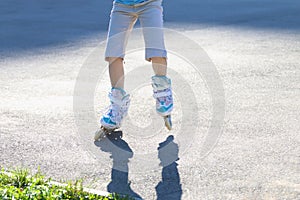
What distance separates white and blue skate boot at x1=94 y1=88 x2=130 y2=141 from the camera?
5012mm

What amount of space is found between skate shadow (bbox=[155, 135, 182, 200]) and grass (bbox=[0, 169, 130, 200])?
0.98ft

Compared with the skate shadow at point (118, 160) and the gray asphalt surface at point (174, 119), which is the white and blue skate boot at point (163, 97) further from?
the skate shadow at point (118, 160)

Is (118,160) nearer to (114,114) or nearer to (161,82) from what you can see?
(114,114)

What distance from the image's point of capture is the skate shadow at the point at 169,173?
405cm

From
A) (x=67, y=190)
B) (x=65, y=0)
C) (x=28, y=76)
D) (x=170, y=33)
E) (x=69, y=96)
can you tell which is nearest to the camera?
(x=67, y=190)

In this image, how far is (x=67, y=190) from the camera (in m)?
3.98

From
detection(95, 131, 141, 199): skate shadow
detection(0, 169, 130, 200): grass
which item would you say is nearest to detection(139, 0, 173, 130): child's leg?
detection(95, 131, 141, 199): skate shadow

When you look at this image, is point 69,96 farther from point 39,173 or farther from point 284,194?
point 284,194

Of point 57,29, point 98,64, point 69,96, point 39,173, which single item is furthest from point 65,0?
point 39,173

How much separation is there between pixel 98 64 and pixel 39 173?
11.3ft

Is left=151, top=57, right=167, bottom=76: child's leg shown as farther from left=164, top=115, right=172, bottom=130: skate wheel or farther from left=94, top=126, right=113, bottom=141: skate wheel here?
left=94, top=126, right=113, bottom=141: skate wheel

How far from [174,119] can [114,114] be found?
0.68m

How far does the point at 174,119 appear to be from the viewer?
554 centimetres

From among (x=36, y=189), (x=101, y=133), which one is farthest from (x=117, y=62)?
(x=36, y=189)
